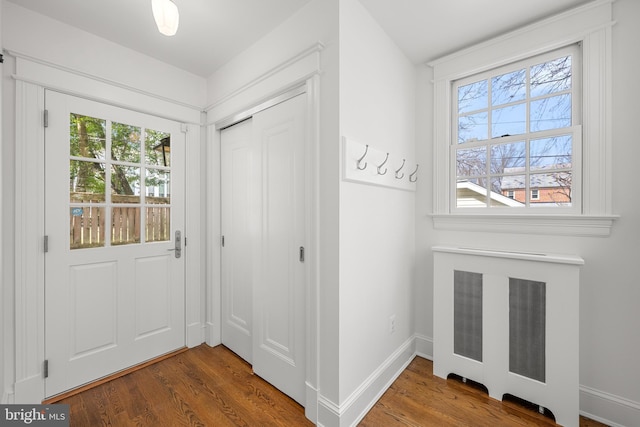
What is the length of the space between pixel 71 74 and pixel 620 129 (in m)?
3.62

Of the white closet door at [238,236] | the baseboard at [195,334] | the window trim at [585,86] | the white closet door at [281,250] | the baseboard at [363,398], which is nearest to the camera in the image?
the baseboard at [363,398]

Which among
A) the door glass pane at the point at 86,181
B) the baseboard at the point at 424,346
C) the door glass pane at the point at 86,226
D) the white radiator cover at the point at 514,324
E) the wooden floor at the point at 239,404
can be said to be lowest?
the wooden floor at the point at 239,404

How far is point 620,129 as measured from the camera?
63.7 inches

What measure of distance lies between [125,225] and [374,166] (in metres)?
2.01

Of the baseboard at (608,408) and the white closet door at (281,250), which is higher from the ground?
the white closet door at (281,250)

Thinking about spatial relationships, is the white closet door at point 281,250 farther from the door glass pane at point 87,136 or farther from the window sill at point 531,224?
the window sill at point 531,224

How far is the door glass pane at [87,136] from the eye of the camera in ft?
6.31

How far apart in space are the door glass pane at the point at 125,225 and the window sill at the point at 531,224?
2.50 metres

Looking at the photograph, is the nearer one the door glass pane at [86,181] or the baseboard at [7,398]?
the baseboard at [7,398]

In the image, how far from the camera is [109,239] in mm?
2072

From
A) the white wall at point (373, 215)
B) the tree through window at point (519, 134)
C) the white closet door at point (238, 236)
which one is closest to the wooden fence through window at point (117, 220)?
the white closet door at point (238, 236)

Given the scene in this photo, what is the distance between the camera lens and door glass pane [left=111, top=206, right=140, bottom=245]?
2.10 meters

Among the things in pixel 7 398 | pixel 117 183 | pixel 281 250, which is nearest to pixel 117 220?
pixel 117 183

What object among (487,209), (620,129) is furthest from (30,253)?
(620,129)
